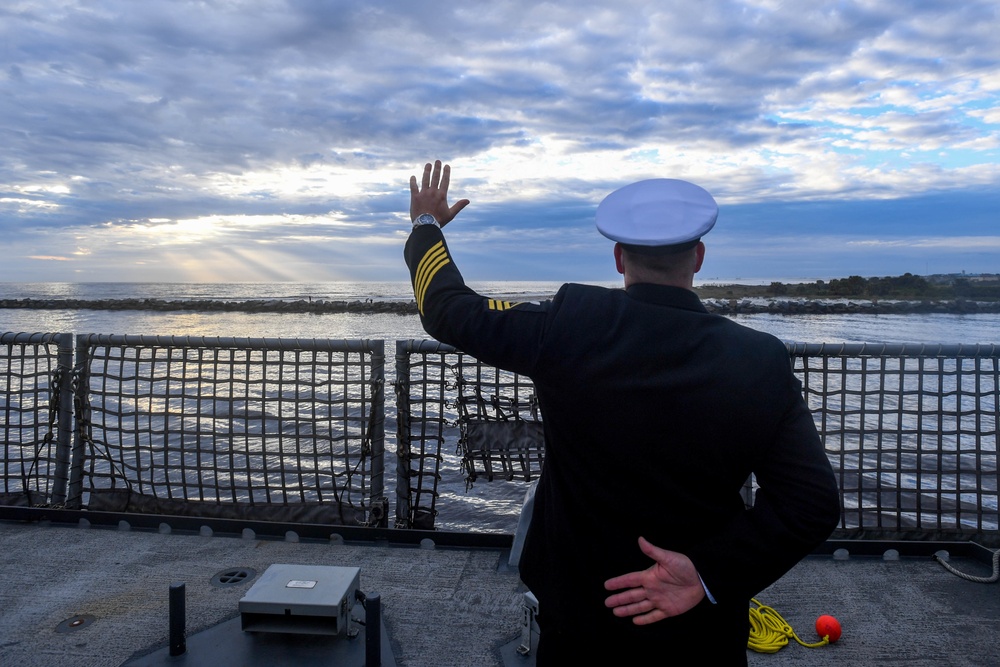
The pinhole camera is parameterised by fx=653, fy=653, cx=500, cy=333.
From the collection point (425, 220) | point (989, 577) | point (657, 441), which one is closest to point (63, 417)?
point (425, 220)

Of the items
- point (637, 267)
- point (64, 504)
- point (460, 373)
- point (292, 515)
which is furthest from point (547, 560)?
point (64, 504)

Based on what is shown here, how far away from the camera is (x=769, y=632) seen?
10.9 ft

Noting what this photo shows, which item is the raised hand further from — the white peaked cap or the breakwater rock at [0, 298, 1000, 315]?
Answer: the breakwater rock at [0, 298, 1000, 315]

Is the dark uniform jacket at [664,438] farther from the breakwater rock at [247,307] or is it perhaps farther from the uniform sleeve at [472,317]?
the breakwater rock at [247,307]

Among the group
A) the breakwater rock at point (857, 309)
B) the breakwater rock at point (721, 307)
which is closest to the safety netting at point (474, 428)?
the breakwater rock at point (721, 307)

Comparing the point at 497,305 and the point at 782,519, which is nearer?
the point at 782,519

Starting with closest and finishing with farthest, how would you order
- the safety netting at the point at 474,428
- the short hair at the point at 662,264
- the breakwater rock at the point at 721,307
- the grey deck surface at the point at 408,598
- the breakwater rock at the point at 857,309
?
the short hair at the point at 662,264 < the grey deck surface at the point at 408,598 < the safety netting at the point at 474,428 < the breakwater rock at the point at 857,309 < the breakwater rock at the point at 721,307

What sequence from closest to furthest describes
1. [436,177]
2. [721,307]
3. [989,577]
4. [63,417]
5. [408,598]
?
[436,177] < [408,598] < [989,577] < [63,417] < [721,307]

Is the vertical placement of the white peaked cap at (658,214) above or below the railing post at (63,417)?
above

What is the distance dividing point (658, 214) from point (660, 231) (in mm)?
75

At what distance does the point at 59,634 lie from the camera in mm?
3303

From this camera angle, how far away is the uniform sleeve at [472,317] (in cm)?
174

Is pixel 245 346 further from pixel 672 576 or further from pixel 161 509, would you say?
pixel 672 576

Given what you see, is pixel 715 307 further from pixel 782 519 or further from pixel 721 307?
pixel 782 519
